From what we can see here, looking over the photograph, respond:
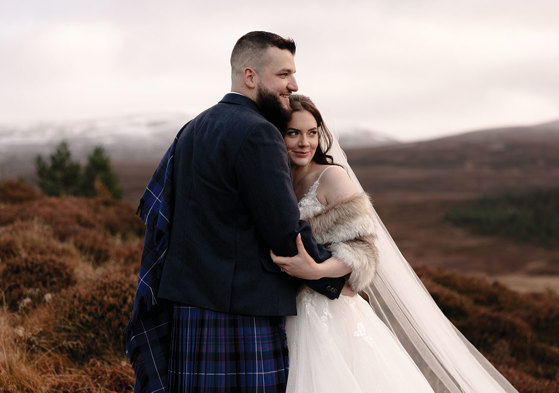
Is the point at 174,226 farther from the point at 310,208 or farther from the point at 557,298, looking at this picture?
the point at 557,298

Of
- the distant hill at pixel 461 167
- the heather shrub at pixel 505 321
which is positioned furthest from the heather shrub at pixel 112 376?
the distant hill at pixel 461 167

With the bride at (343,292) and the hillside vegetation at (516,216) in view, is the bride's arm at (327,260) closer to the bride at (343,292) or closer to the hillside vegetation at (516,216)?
the bride at (343,292)

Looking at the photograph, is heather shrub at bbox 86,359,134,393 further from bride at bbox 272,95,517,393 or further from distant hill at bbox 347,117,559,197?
distant hill at bbox 347,117,559,197

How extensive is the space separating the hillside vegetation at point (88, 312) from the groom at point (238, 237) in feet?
6.16

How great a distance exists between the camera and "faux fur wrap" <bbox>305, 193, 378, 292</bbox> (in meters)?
2.62

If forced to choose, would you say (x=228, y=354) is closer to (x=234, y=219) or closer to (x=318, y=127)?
(x=234, y=219)

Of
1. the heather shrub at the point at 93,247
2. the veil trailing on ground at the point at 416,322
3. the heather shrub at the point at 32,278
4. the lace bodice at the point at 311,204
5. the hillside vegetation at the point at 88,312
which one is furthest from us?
the heather shrub at the point at 93,247

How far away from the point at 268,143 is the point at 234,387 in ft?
3.85

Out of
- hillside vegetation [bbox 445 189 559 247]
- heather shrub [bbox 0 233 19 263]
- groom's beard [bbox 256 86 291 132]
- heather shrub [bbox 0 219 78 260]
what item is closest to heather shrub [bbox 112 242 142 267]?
heather shrub [bbox 0 219 78 260]

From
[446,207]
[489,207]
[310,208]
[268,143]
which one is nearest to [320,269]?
[310,208]

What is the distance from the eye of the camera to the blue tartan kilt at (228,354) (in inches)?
95.9

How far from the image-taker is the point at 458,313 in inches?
294

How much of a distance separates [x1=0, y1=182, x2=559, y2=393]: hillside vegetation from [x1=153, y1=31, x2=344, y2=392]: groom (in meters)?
1.88

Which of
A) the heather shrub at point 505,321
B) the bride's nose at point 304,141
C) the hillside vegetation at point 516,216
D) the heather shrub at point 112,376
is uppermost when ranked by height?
the bride's nose at point 304,141
